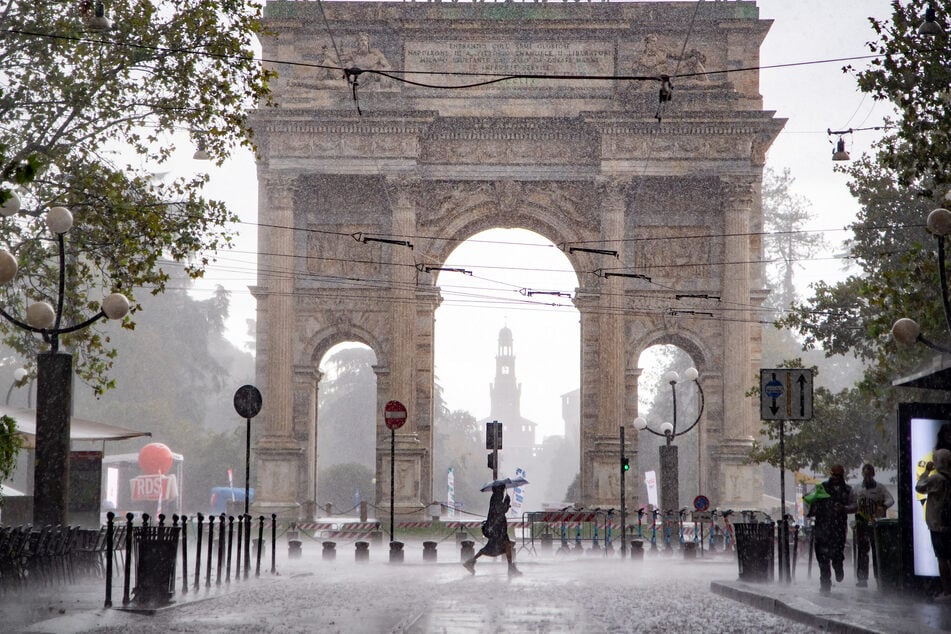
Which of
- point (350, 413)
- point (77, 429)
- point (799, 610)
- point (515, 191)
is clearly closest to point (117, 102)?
point (77, 429)

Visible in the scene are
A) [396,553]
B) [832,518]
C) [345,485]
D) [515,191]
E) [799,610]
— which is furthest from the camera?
[345,485]

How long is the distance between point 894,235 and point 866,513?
15082mm

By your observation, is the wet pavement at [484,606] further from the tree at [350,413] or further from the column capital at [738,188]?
the tree at [350,413]

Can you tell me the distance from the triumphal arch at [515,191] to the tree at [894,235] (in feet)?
21.5

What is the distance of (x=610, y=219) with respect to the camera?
42906mm

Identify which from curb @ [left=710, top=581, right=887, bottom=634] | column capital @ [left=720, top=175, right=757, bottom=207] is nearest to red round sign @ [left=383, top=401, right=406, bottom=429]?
curb @ [left=710, top=581, right=887, bottom=634]

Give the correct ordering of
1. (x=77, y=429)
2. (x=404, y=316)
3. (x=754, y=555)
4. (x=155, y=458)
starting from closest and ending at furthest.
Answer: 1. (x=754, y=555)
2. (x=77, y=429)
3. (x=404, y=316)
4. (x=155, y=458)

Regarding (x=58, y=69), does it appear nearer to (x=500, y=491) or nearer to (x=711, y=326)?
(x=500, y=491)

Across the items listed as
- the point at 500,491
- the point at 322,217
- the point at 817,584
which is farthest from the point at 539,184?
the point at 817,584

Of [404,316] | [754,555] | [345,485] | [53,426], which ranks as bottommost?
[754,555]

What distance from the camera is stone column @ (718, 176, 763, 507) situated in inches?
1640

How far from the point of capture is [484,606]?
1523 centimetres

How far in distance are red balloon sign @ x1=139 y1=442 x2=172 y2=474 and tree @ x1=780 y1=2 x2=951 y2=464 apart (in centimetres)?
2739

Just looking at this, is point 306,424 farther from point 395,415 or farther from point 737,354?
point 395,415
